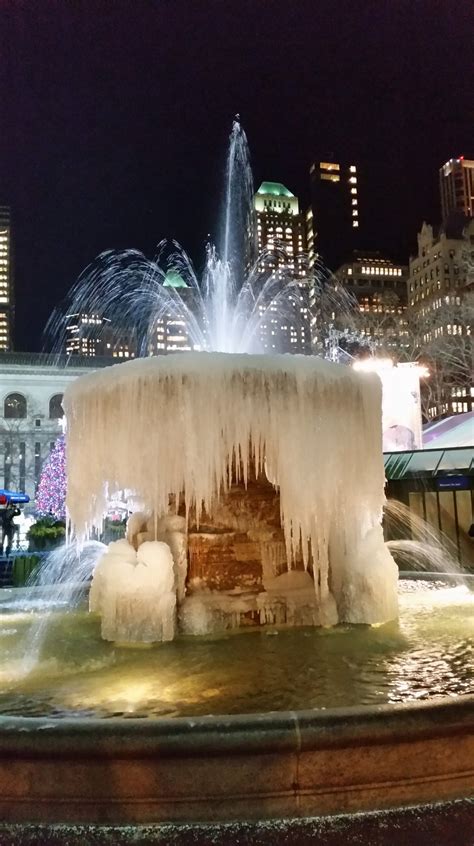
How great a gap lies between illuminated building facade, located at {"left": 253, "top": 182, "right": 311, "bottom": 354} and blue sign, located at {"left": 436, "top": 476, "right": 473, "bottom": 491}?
63.2 feet

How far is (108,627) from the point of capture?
27.0 feet

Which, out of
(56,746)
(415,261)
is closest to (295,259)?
(415,261)

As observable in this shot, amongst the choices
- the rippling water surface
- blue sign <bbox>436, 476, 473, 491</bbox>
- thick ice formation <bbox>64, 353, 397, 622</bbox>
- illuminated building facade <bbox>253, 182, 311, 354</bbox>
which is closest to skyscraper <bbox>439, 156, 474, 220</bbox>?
illuminated building facade <bbox>253, 182, 311, 354</bbox>

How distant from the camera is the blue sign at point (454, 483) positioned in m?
18.8

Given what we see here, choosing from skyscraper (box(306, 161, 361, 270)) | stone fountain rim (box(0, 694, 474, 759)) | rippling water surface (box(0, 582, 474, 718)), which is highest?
skyscraper (box(306, 161, 361, 270))

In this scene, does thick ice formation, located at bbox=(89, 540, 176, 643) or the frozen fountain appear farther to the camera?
thick ice formation, located at bbox=(89, 540, 176, 643)

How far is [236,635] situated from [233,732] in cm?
451

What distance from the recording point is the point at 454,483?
62.8 ft

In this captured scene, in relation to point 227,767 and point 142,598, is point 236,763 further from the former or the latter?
point 142,598

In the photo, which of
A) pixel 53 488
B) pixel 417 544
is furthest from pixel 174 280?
pixel 417 544

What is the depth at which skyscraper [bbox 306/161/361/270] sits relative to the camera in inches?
5005

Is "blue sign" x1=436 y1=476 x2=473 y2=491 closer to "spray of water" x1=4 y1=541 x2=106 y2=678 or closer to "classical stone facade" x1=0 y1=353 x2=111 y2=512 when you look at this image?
"spray of water" x1=4 y1=541 x2=106 y2=678

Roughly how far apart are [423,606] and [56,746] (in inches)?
289

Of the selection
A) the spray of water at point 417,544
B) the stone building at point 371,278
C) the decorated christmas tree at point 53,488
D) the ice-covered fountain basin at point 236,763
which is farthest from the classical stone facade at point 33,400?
the ice-covered fountain basin at point 236,763
